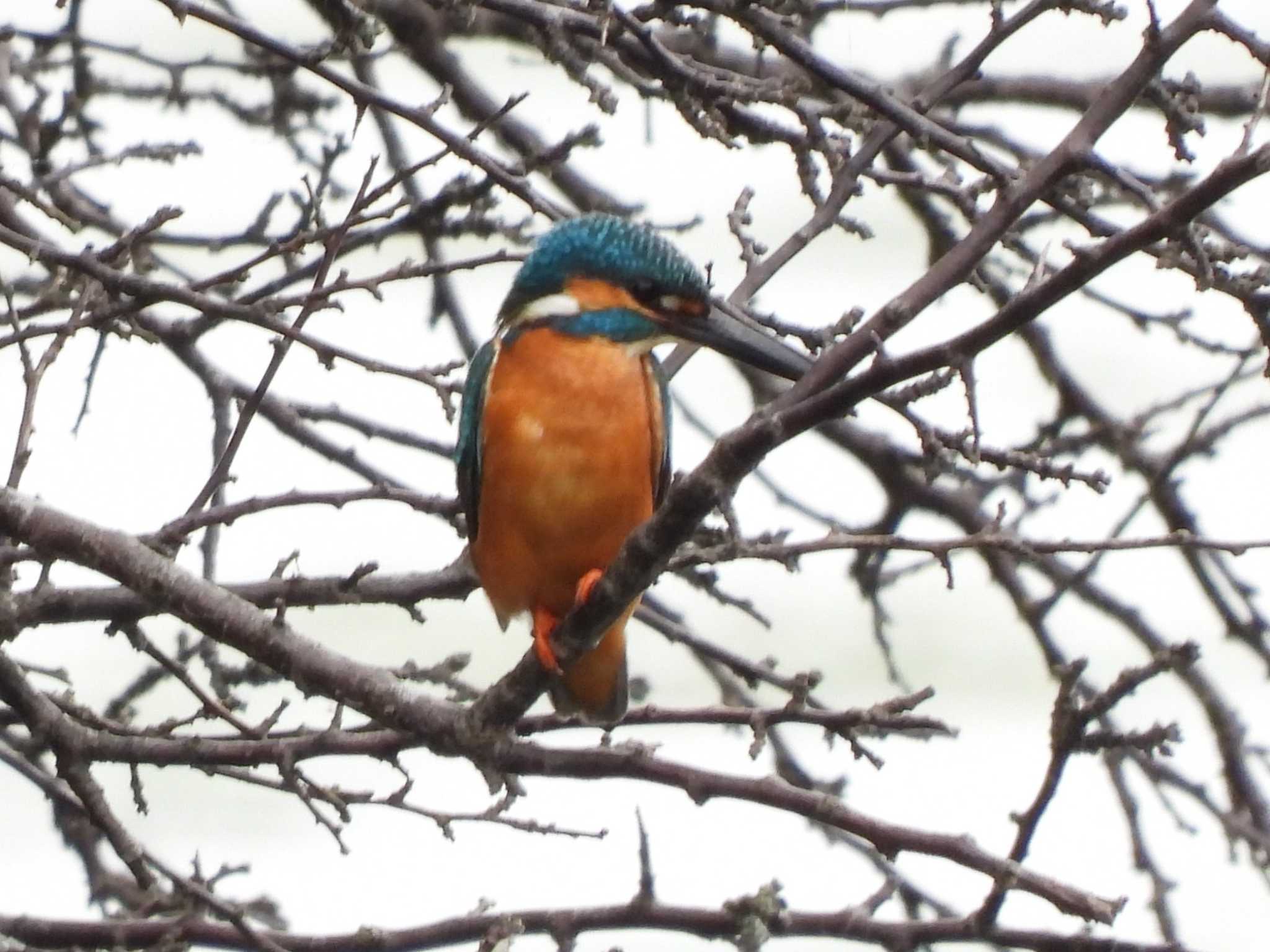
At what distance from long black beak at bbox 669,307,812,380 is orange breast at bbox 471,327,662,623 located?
0.14 metres

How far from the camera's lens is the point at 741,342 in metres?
2.18

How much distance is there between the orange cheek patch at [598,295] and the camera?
2436 millimetres

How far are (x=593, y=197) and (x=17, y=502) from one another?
4.99 ft

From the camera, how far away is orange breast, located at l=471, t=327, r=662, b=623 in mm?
2363

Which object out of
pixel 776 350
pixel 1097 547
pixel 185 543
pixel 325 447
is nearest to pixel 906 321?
pixel 1097 547

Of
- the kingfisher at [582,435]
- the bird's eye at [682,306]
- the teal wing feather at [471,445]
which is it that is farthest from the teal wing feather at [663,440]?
the teal wing feather at [471,445]

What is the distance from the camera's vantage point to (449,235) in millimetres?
2264

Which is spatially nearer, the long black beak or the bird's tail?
A: the long black beak

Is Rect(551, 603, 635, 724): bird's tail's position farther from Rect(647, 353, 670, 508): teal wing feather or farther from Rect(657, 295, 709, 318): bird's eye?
Rect(657, 295, 709, 318): bird's eye

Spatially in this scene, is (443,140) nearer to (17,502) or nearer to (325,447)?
(17,502)

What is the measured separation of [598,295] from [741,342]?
0.36 m

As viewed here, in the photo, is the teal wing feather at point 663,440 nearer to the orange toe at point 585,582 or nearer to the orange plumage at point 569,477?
the orange plumage at point 569,477

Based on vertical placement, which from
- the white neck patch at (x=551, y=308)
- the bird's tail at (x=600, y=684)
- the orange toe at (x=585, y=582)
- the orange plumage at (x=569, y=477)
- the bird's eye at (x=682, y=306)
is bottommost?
the bird's tail at (x=600, y=684)

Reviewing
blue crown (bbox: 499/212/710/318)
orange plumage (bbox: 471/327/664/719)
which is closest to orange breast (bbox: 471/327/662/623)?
orange plumage (bbox: 471/327/664/719)
